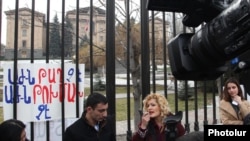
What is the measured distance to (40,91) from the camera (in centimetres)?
268

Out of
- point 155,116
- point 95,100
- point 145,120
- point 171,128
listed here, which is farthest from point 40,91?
point 171,128

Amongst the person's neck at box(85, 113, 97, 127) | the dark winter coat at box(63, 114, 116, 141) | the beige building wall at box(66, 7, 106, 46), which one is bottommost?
the dark winter coat at box(63, 114, 116, 141)

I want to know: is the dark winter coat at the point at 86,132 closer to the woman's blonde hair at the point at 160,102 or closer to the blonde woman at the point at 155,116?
the blonde woman at the point at 155,116

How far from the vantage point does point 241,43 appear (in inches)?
35.3

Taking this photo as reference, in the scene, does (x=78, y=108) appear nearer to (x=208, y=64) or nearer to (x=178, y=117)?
(x=178, y=117)

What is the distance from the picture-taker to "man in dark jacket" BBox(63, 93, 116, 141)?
2.72 meters

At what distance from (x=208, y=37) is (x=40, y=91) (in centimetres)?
188

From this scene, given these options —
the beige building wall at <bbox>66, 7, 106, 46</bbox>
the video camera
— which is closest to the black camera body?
the video camera

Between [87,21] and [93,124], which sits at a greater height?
[87,21]

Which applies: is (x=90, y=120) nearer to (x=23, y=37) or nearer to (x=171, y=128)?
(x=171, y=128)

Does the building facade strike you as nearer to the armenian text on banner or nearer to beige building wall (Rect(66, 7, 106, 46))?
beige building wall (Rect(66, 7, 106, 46))

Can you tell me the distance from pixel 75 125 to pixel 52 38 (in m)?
0.86

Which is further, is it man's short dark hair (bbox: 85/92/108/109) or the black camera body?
man's short dark hair (bbox: 85/92/108/109)

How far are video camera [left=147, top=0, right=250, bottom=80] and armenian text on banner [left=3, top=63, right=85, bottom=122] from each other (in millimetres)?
1698
